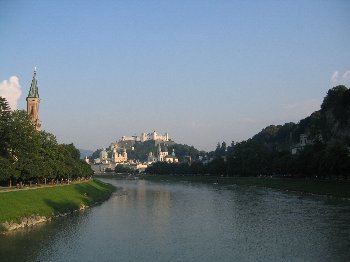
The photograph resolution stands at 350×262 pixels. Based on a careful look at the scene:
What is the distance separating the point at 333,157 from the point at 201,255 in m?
55.6

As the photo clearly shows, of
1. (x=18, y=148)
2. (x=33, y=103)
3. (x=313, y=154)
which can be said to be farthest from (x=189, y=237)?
(x=33, y=103)

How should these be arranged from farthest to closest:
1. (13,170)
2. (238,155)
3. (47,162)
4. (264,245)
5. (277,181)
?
(238,155) < (277,181) < (47,162) < (13,170) < (264,245)

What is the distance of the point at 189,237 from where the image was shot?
3553 centimetres

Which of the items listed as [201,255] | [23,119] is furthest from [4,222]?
[23,119]

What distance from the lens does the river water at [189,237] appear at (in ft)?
95.3

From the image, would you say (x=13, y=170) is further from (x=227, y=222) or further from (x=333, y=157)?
(x=333, y=157)

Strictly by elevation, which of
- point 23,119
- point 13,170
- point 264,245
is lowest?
point 264,245

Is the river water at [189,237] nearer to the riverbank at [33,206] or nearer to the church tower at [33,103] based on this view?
the riverbank at [33,206]

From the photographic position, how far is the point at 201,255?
29.2 meters

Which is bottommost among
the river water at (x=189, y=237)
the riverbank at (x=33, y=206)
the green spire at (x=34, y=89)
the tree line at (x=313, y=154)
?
the river water at (x=189, y=237)

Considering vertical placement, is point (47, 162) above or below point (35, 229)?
above

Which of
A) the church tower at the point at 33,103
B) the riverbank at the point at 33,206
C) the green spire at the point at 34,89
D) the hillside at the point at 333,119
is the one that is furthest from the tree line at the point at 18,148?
the hillside at the point at 333,119

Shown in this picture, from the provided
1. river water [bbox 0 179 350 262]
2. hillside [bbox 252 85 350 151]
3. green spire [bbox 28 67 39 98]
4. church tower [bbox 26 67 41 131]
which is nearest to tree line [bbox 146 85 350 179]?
hillside [bbox 252 85 350 151]

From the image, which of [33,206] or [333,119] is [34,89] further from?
[333,119]
